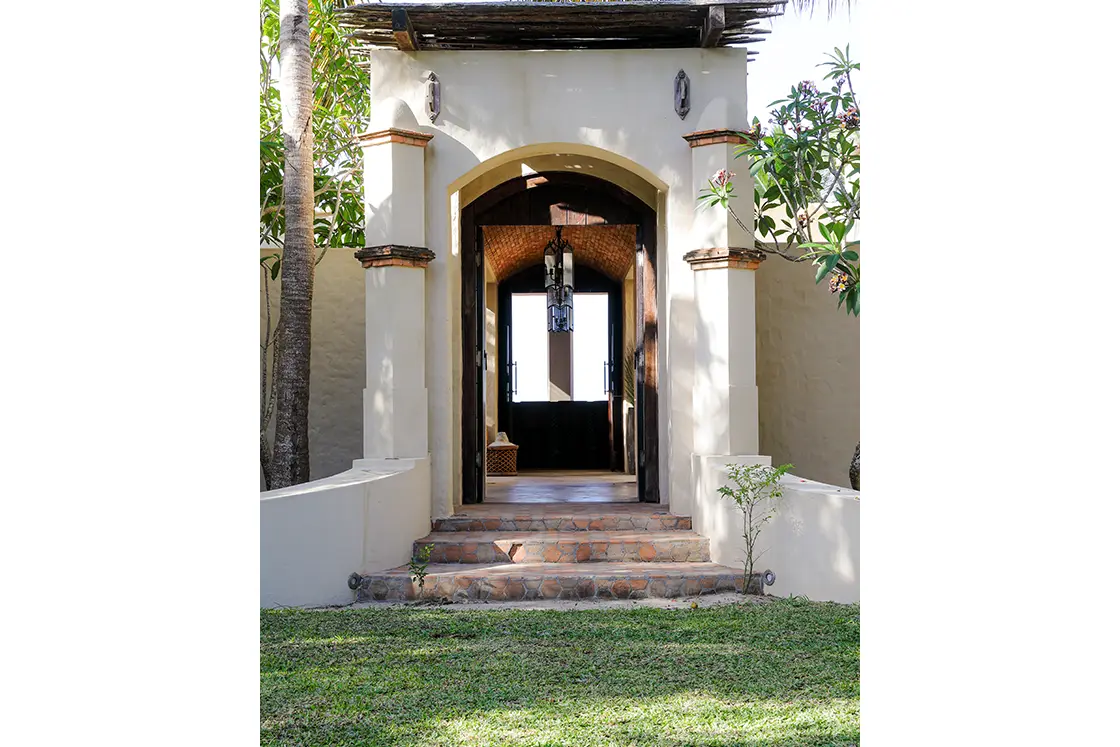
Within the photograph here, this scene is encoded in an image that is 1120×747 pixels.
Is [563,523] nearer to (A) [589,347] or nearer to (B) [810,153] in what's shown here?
(B) [810,153]

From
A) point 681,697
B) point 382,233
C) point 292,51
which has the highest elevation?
point 292,51

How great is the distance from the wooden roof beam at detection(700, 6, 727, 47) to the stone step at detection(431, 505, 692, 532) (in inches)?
139

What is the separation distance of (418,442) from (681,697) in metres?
3.68

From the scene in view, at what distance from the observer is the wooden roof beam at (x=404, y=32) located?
20.9ft

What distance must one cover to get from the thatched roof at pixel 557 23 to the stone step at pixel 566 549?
363 cm

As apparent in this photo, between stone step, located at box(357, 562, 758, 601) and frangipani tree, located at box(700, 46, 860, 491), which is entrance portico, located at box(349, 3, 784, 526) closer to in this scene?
frangipani tree, located at box(700, 46, 860, 491)

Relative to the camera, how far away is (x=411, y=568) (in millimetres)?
5820

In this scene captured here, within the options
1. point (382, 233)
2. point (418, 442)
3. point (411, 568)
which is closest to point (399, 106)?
point (382, 233)

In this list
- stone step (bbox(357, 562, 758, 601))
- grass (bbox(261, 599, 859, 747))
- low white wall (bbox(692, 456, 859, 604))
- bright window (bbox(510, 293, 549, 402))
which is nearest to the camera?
grass (bbox(261, 599, 859, 747))

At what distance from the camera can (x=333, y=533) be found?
18.4 ft

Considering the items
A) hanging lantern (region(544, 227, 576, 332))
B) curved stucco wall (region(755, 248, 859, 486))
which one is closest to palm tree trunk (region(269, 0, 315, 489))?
curved stucco wall (region(755, 248, 859, 486))

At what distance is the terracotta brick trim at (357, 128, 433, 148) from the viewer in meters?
6.55
